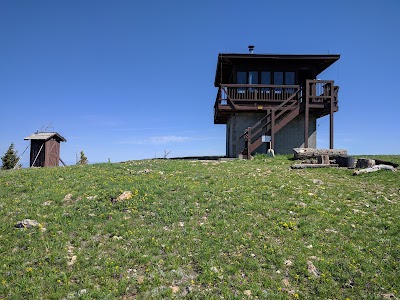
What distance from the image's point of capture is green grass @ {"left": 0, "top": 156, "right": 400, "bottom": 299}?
734 cm

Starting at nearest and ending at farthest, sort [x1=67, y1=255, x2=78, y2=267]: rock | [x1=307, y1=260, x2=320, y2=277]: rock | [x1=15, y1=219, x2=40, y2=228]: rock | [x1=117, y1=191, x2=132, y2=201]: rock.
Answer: [x1=307, y1=260, x2=320, y2=277]: rock < [x1=67, y1=255, x2=78, y2=267]: rock < [x1=15, y1=219, x2=40, y2=228]: rock < [x1=117, y1=191, x2=132, y2=201]: rock

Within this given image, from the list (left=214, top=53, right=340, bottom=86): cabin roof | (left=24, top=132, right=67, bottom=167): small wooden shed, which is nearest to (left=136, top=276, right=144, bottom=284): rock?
(left=214, top=53, right=340, bottom=86): cabin roof

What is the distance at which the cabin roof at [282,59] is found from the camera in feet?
89.2

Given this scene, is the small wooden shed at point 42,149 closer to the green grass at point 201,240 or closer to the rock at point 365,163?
the green grass at point 201,240

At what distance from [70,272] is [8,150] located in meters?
46.7

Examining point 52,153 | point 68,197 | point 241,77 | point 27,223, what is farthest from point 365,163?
point 52,153

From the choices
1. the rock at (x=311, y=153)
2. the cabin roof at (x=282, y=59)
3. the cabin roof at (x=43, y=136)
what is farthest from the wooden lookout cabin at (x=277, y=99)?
the cabin roof at (x=43, y=136)

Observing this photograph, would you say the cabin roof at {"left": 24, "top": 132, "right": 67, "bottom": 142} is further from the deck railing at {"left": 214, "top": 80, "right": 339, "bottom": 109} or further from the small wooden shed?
the deck railing at {"left": 214, "top": 80, "right": 339, "bottom": 109}

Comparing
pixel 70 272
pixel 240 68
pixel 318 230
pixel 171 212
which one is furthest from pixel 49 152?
pixel 318 230

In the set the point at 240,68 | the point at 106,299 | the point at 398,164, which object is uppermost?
the point at 240,68

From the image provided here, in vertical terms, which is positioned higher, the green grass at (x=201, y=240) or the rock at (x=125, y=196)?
the rock at (x=125, y=196)

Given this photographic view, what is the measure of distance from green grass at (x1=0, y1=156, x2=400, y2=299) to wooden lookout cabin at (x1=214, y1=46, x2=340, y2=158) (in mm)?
12900

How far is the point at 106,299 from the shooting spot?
6.82 metres

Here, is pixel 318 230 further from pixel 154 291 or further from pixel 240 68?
pixel 240 68
